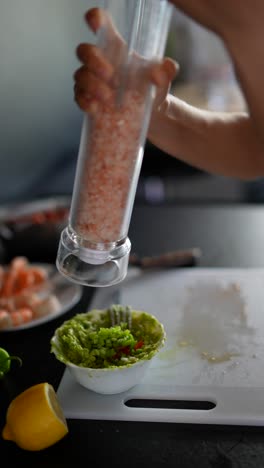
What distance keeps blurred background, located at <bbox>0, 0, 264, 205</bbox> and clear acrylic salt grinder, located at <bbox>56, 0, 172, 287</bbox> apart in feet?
6.56

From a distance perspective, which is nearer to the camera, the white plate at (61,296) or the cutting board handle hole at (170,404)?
the cutting board handle hole at (170,404)

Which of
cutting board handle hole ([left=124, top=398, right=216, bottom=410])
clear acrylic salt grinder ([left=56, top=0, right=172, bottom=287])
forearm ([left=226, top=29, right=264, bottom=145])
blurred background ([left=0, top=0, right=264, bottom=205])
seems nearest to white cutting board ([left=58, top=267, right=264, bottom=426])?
cutting board handle hole ([left=124, top=398, right=216, bottom=410])

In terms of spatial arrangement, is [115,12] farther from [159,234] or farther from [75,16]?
[75,16]

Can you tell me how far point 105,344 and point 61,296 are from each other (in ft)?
1.65

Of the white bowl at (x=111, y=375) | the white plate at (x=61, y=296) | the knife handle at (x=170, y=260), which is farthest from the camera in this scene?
the knife handle at (x=170, y=260)

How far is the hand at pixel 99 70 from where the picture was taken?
940 mm

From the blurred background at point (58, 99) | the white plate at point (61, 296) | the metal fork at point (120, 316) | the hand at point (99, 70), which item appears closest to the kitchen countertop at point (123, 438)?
the white plate at point (61, 296)

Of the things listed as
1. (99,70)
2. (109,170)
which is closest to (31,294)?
(109,170)

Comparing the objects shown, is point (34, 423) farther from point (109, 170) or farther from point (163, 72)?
point (163, 72)

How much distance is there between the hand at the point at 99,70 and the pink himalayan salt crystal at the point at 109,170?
23 mm

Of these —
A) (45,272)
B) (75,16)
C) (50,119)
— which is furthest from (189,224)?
(75,16)

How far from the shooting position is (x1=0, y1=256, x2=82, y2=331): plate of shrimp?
1458 mm

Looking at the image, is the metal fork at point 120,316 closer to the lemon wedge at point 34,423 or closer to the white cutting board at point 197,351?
the white cutting board at point 197,351

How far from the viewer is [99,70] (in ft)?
3.08
